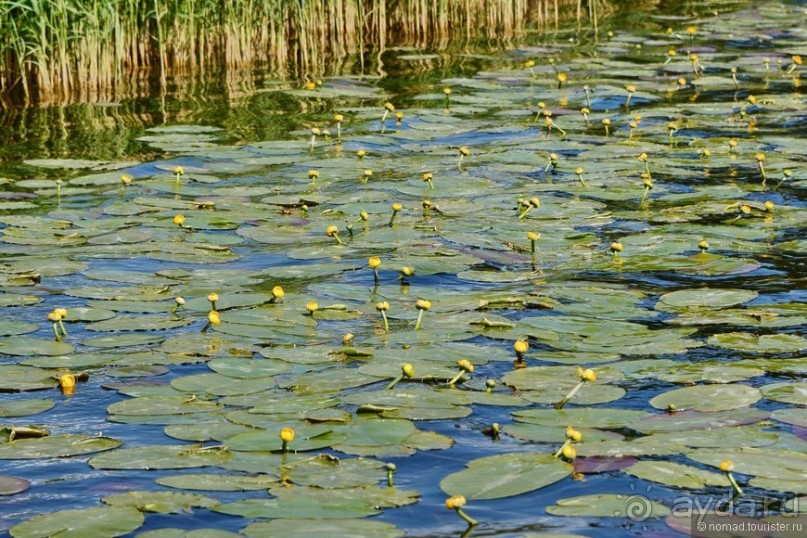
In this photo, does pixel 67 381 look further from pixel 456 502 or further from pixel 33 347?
pixel 456 502

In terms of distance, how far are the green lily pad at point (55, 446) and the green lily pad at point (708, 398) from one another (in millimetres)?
1765

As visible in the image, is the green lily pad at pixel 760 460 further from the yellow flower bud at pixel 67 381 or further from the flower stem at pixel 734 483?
the yellow flower bud at pixel 67 381

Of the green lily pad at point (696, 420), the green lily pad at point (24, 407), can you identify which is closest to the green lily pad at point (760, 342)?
the green lily pad at point (696, 420)

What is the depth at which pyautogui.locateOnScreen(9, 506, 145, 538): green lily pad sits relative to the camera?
9.81 ft

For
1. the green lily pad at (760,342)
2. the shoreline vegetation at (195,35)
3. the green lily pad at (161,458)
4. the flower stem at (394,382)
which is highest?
the shoreline vegetation at (195,35)

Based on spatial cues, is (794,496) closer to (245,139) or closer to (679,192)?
(679,192)

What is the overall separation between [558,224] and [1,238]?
2896mm

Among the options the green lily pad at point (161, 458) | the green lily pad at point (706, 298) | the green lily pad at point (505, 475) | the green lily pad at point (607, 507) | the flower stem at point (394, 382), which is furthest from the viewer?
the green lily pad at point (706, 298)

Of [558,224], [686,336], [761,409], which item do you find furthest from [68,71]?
[761,409]

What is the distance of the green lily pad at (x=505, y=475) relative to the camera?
3199 millimetres

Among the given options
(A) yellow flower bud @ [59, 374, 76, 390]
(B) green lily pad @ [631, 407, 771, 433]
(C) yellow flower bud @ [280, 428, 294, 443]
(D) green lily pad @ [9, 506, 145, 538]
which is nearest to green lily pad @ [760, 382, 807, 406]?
(B) green lily pad @ [631, 407, 771, 433]

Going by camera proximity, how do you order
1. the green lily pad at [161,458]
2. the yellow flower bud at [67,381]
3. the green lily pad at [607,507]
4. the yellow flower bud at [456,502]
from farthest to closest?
the yellow flower bud at [67,381], the green lily pad at [161,458], the green lily pad at [607,507], the yellow flower bud at [456,502]

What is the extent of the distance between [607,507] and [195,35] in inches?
344

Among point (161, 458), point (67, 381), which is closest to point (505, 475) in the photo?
point (161, 458)
